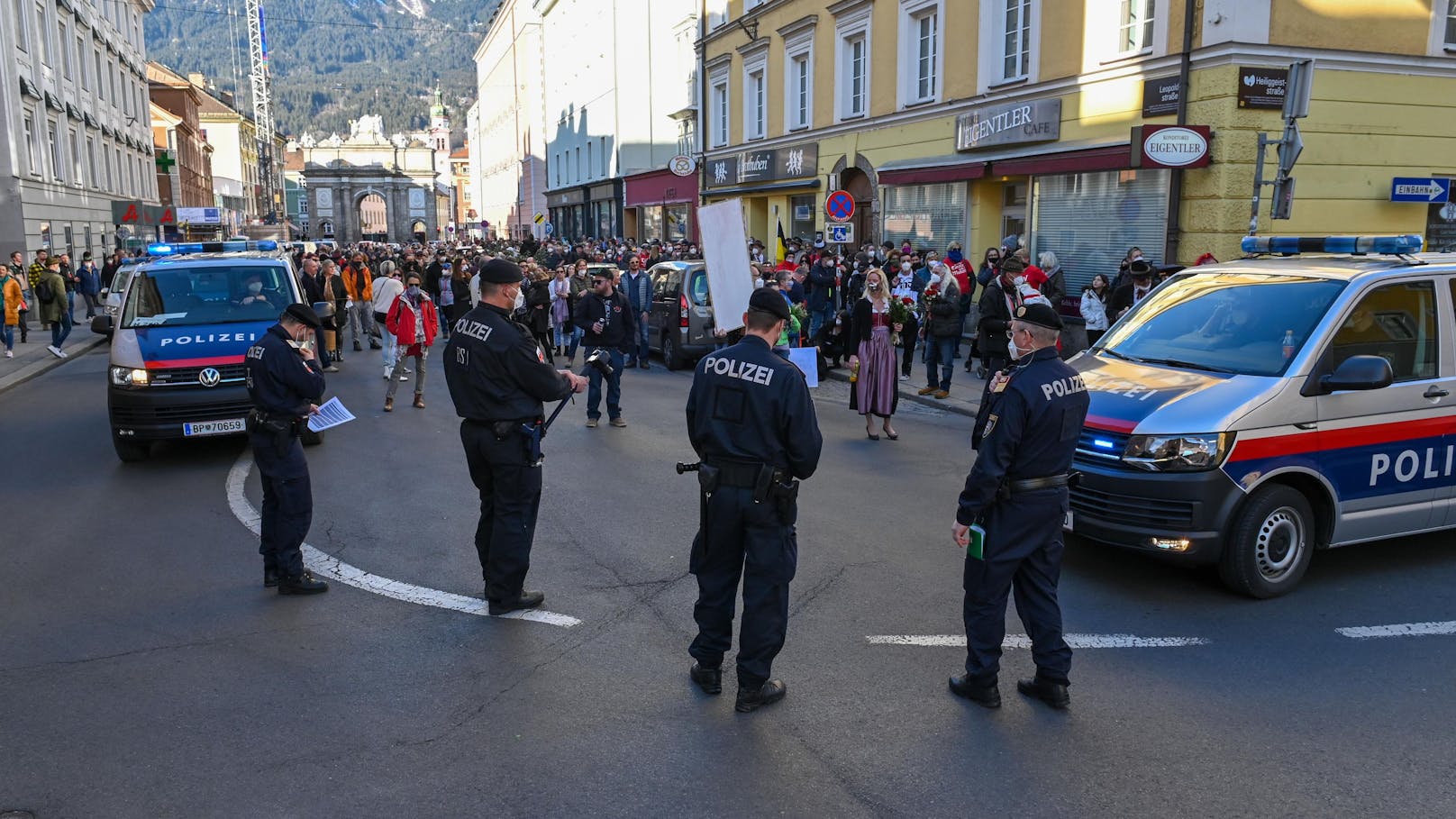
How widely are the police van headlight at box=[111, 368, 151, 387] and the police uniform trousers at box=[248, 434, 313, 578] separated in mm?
4259

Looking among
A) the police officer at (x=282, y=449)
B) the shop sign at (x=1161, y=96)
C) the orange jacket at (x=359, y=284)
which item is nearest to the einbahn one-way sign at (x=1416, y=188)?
the shop sign at (x=1161, y=96)

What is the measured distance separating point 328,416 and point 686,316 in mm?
10456

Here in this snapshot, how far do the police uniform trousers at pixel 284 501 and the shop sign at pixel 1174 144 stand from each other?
11.9 metres

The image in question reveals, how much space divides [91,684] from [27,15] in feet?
116

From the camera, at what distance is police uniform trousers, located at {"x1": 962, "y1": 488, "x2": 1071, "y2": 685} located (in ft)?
14.9

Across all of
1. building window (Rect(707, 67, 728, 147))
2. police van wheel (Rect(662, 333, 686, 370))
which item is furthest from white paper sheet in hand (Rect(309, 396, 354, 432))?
building window (Rect(707, 67, 728, 147))

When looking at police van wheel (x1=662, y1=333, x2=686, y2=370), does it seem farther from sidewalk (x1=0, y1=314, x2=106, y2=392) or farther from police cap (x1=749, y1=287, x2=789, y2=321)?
police cap (x1=749, y1=287, x2=789, y2=321)

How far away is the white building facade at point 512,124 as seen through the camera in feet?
235

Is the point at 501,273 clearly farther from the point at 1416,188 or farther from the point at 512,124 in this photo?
the point at 512,124

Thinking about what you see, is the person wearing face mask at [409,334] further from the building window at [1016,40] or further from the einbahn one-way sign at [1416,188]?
the einbahn one-way sign at [1416,188]

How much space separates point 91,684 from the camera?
4.90 m

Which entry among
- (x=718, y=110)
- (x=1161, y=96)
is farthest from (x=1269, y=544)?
(x=718, y=110)

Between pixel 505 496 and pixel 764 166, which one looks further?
pixel 764 166

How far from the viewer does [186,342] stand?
992 cm
